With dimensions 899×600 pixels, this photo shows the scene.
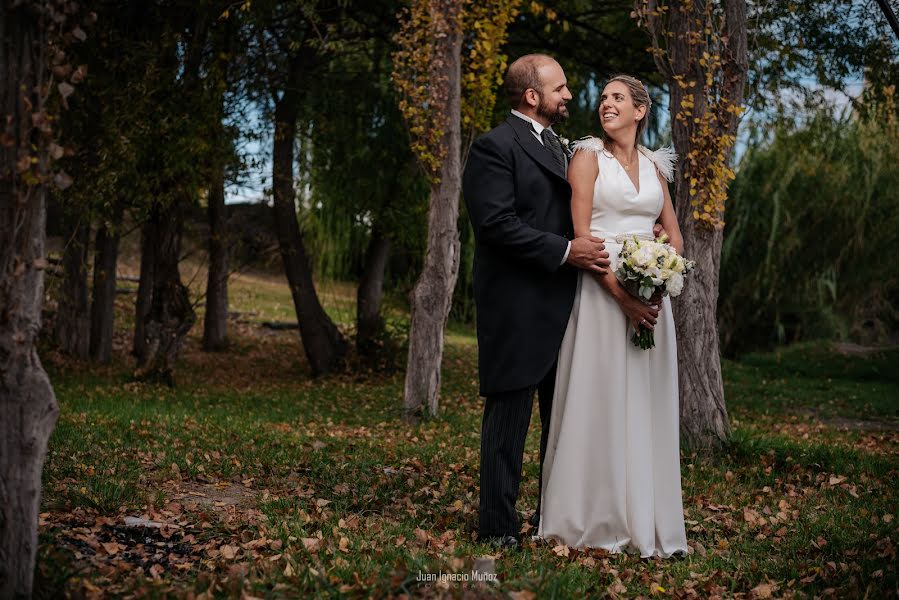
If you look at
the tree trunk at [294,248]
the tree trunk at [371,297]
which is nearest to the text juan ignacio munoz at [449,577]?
the tree trunk at [294,248]

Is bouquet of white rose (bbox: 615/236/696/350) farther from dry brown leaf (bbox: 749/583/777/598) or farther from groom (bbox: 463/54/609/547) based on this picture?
dry brown leaf (bbox: 749/583/777/598)

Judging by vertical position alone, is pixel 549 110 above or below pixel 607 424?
above

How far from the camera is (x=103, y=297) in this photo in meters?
16.2

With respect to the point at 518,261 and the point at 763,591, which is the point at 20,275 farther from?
the point at 763,591

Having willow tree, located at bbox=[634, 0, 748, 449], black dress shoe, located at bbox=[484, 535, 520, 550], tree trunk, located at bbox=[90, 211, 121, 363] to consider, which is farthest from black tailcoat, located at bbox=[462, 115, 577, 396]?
tree trunk, located at bbox=[90, 211, 121, 363]

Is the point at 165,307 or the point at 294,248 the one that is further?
the point at 294,248

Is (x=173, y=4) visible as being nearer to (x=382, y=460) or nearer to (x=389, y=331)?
(x=389, y=331)

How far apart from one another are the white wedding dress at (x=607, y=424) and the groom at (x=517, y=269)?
14 centimetres

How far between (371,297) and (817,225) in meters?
9.92

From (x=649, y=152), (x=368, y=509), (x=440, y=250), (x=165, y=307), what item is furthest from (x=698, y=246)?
(x=165, y=307)

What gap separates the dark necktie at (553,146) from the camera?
16.0 feet

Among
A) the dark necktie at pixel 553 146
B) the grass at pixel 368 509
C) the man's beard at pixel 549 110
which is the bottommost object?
the grass at pixel 368 509

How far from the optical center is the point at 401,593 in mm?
3809

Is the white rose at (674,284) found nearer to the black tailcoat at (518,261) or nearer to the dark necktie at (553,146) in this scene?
the black tailcoat at (518,261)
